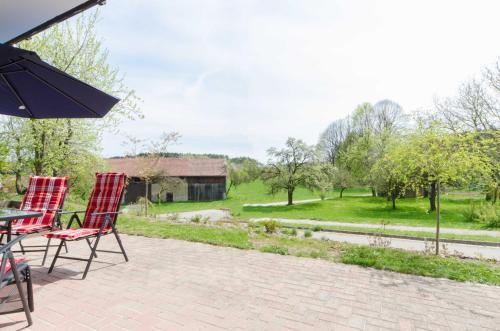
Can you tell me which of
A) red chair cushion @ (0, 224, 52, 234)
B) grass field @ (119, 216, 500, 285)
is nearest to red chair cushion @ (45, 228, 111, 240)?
red chair cushion @ (0, 224, 52, 234)

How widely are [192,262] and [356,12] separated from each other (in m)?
4.96

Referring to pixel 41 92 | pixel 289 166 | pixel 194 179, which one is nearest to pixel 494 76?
pixel 289 166

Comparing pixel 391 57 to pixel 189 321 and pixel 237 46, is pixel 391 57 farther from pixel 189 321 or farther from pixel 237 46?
pixel 189 321

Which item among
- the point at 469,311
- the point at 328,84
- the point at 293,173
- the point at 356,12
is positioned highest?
the point at 328,84

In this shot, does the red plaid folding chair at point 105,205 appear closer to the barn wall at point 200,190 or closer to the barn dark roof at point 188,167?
the barn wall at point 200,190

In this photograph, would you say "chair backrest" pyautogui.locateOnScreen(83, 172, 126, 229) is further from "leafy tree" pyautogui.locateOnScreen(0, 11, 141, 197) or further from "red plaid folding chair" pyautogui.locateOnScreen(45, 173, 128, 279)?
"leafy tree" pyautogui.locateOnScreen(0, 11, 141, 197)

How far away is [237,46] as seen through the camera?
26.8ft

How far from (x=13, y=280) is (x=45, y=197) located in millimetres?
2743

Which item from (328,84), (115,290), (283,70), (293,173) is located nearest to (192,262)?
(115,290)

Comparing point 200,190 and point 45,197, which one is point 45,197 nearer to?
point 45,197

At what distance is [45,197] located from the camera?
16.4ft

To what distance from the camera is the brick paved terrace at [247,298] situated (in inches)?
106

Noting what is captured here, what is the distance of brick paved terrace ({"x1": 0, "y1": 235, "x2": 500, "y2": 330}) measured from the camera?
2.71 meters

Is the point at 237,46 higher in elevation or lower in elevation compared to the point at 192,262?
higher
